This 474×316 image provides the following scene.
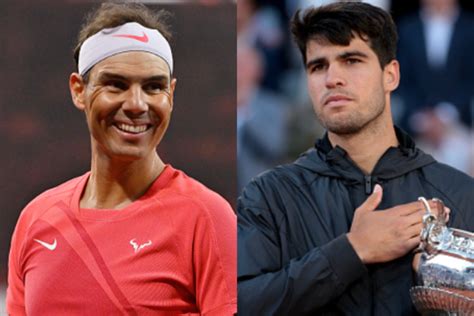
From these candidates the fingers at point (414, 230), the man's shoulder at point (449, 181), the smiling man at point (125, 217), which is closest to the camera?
the fingers at point (414, 230)

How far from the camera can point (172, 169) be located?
1.76 metres

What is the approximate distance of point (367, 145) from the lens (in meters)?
1.58

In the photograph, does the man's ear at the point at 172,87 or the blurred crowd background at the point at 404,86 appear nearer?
the blurred crowd background at the point at 404,86

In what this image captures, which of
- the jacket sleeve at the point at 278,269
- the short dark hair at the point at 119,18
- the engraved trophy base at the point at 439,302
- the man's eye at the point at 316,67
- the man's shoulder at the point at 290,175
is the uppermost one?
the short dark hair at the point at 119,18

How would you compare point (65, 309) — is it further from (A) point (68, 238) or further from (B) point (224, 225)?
(B) point (224, 225)

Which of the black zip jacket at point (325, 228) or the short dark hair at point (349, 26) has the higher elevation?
the short dark hair at point (349, 26)

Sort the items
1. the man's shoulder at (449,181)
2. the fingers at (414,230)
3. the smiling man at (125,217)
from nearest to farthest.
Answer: the fingers at (414,230)
the man's shoulder at (449,181)
the smiling man at (125,217)

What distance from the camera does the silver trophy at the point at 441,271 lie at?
143cm

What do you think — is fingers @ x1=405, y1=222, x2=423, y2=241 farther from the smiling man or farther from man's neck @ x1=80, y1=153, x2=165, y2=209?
man's neck @ x1=80, y1=153, x2=165, y2=209

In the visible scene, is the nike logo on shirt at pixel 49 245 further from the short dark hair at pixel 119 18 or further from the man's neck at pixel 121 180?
the short dark hair at pixel 119 18

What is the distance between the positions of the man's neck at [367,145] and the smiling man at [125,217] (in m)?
0.32

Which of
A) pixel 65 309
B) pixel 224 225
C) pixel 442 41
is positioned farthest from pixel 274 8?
pixel 65 309

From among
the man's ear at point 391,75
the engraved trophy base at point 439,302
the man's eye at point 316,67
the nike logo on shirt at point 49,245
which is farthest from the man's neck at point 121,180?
the engraved trophy base at point 439,302

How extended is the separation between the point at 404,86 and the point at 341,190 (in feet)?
0.90
